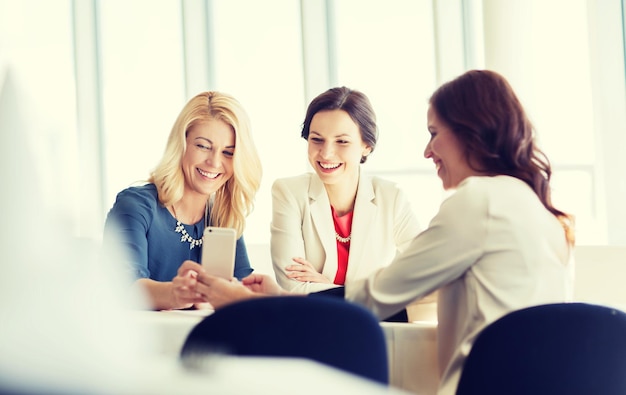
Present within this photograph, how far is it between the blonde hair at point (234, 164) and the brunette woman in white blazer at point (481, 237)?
938mm

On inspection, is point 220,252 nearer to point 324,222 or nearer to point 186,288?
point 186,288

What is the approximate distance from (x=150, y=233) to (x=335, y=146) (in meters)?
0.95

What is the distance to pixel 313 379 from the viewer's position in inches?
9.0

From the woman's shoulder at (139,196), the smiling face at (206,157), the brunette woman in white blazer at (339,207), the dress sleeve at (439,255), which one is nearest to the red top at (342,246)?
the brunette woman in white blazer at (339,207)

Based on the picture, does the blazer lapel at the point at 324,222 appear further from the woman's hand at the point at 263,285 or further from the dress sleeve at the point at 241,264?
the woman's hand at the point at 263,285

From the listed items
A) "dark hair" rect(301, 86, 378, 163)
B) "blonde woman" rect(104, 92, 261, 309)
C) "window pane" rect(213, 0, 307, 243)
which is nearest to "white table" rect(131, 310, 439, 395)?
"blonde woman" rect(104, 92, 261, 309)

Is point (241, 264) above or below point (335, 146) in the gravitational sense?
below

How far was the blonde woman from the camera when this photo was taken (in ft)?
9.19

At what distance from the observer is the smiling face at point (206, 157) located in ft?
9.82

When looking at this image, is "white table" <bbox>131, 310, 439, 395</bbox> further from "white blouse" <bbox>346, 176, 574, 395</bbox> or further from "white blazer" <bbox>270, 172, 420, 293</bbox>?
"white blazer" <bbox>270, 172, 420, 293</bbox>

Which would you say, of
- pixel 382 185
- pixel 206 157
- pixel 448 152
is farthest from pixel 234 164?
pixel 448 152

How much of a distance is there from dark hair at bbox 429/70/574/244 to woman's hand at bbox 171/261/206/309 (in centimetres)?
Result: 93

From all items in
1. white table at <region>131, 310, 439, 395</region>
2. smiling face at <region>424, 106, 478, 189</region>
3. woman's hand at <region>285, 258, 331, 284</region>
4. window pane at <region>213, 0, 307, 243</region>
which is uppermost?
window pane at <region>213, 0, 307, 243</region>

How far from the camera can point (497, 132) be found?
2014 mm
